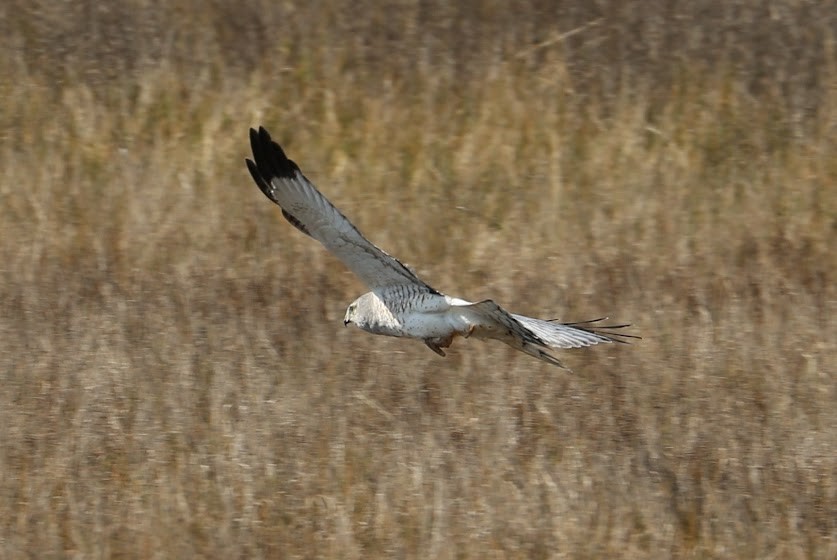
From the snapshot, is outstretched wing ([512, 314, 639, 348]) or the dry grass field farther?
outstretched wing ([512, 314, 639, 348])

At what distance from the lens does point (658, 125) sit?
27.0ft

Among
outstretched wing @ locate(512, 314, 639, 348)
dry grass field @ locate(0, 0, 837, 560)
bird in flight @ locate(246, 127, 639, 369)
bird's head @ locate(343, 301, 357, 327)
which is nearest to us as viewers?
dry grass field @ locate(0, 0, 837, 560)

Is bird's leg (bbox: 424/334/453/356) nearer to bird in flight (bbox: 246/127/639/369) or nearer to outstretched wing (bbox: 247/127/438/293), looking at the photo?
bird in flight (bbox: 246/127/639/369)

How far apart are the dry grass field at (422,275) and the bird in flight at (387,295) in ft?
1.16

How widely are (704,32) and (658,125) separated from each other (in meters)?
0.79

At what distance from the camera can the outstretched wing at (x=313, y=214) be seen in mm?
4969

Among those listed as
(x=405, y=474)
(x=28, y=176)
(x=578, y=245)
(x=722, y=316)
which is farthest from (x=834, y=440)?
(x=28, y=176)

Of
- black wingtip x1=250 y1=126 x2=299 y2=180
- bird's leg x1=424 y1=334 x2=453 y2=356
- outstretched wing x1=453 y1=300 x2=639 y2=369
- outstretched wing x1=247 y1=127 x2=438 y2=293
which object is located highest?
black wingtip x1=250 y1=126 x2=299 y2=180

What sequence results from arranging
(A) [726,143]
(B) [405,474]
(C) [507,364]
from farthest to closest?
(A) [726,143], (C) [507,364], (B) [405,474]

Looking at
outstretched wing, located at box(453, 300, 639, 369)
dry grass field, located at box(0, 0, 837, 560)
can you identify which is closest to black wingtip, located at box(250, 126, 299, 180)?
outstretched wing, located at box(453, 300, 639, 369)

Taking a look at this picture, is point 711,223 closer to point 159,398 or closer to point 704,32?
point 704,32

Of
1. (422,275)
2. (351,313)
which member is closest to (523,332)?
(351,313)

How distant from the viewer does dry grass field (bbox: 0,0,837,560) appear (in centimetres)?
475

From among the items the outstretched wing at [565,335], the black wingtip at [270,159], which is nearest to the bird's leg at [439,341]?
the outstretched wing at [565,335]
